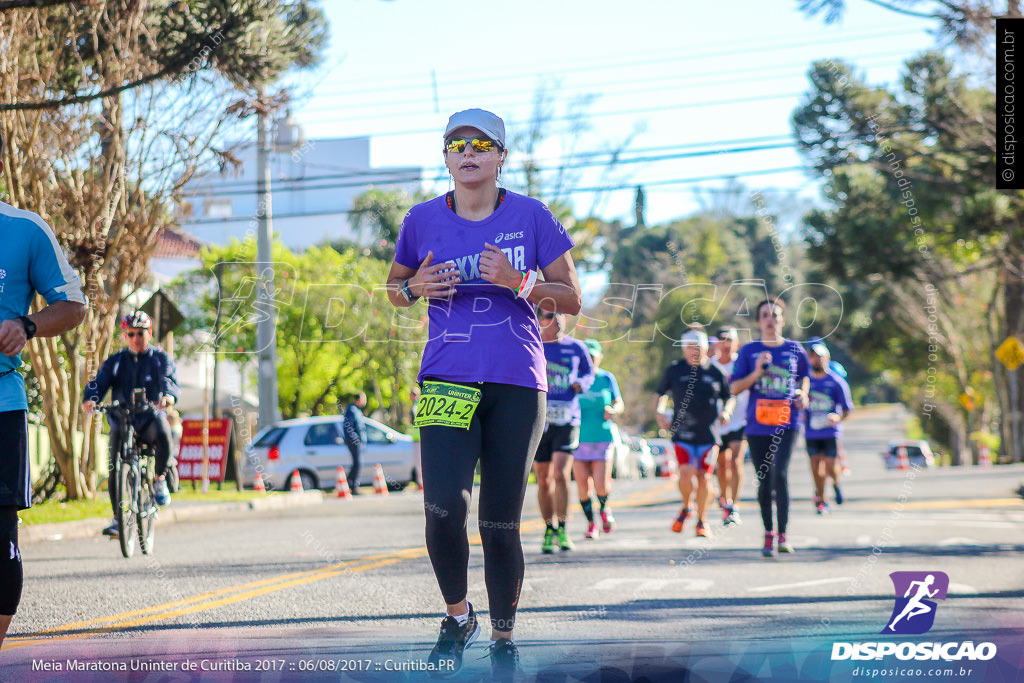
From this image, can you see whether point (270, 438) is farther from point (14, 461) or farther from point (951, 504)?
point (14, 461)

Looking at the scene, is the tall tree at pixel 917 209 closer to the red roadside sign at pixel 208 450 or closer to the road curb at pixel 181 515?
the road curb at pixel 181 515

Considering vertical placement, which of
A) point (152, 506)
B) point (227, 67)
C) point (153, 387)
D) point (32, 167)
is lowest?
point (152, 506)

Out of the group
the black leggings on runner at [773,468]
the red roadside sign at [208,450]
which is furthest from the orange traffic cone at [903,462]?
the black leggings on runner at [773,468]

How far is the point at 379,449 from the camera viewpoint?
22531mm

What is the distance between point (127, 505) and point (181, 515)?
524 centimetres

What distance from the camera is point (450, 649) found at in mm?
4059

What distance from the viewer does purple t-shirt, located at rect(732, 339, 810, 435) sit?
10.3 meters

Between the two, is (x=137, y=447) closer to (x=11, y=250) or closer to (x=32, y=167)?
(x=32, y=167)

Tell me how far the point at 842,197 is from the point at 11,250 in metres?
29.0

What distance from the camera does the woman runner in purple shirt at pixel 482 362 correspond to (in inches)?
163

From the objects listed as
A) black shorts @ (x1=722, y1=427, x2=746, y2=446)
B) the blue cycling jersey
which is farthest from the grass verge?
the blue cycling jersey

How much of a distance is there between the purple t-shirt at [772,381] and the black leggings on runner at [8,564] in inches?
292

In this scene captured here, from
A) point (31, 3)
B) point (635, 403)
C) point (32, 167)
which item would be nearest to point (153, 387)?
point (31, 3)

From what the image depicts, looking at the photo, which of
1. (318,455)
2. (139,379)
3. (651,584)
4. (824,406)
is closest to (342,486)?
(318,455)
